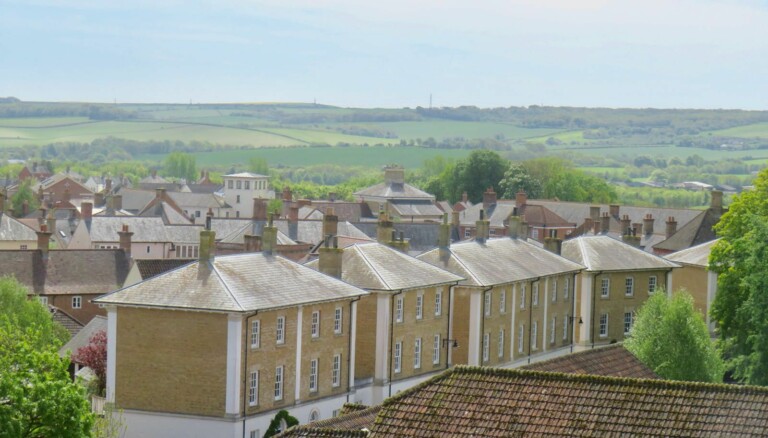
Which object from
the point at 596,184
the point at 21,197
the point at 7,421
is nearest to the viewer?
the point at 7,421

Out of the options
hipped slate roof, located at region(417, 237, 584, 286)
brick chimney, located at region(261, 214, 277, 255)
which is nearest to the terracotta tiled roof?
brick chimney, located at region(261, 214, 277, 255)

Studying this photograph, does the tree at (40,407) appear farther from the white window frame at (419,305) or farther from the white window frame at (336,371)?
the white window frame at (419,305)

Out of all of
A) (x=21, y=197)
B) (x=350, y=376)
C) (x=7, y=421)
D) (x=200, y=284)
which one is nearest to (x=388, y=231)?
(x=350, y=376)

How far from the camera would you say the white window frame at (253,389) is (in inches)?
2169

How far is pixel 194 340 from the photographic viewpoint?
2157 inches

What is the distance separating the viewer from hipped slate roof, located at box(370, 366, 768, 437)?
32719mm

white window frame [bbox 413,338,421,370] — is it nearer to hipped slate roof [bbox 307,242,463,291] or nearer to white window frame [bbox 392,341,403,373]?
white window frame [bbox 392,341,403,373]

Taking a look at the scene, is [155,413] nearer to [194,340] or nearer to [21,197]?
[194,340]

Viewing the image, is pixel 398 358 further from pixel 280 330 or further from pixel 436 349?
pixel 280 330

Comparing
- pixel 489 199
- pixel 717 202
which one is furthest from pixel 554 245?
pixel 489 199

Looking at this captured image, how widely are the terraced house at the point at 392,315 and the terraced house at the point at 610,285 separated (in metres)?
16.7

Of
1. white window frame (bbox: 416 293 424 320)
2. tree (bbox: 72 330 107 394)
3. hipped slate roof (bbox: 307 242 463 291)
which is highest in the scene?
hipped slate roof (bbox: 307 242 463 291)

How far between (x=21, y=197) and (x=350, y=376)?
419 feet

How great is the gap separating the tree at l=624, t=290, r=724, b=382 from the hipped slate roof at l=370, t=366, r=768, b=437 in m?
30.6
